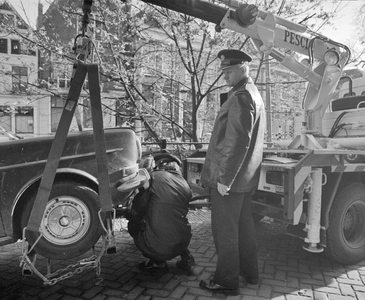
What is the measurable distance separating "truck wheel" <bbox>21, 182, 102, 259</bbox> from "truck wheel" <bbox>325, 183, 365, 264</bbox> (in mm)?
2479

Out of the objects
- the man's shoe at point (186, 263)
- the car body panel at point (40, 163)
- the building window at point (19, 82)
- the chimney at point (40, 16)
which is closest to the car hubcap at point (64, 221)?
the car body panel at point (40, 163)

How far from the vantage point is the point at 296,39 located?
447cm

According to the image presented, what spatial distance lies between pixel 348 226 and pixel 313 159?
1.24m

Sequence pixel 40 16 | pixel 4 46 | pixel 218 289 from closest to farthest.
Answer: pixel 218 289 → pixel 40 16 → pixel 4 46

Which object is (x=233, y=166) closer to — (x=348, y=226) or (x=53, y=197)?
(x=53, y=197)

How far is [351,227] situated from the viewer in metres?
3.75

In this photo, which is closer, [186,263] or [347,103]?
[186,263]

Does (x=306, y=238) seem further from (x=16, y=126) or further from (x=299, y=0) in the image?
(x=16, y=126)

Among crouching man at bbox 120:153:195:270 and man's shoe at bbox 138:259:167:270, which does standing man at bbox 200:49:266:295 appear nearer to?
crouching man at bbox 120:153:195:270

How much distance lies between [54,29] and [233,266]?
7.31 m

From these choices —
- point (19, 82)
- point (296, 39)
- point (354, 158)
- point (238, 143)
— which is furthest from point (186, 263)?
point (19, 82)

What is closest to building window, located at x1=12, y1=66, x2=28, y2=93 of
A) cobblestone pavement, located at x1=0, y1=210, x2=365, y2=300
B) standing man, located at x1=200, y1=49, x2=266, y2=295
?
cobblestone pavement, located at x1=0, y1=210, x2=365, y2=300

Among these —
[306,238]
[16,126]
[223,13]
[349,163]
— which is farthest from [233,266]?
[16,126]

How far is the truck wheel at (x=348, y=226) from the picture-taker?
11.1 ft
